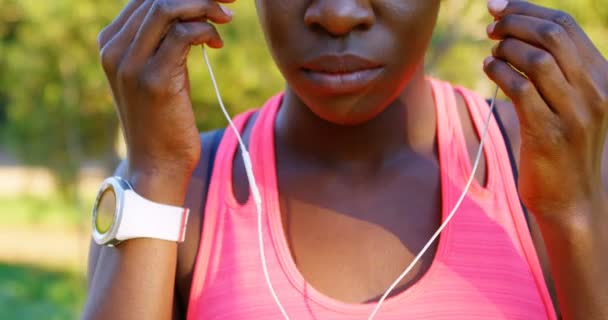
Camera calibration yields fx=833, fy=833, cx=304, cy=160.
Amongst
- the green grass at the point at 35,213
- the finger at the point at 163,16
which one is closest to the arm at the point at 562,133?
the finger at the point at 163,16

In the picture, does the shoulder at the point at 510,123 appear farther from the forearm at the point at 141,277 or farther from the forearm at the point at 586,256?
the forearm at the point at 141,277

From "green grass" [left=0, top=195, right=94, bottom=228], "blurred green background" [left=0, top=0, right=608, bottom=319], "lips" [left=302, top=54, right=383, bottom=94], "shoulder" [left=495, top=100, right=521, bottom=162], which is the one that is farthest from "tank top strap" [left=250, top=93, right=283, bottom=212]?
"green grass" [left=0, top=195, right=94, bottom=228]

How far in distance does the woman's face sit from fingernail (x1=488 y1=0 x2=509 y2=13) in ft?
0.50

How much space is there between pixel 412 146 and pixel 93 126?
6468mm

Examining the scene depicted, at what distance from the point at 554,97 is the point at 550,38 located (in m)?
0.11

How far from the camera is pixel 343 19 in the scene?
1.68 meters

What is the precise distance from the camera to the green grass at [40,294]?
9758mm

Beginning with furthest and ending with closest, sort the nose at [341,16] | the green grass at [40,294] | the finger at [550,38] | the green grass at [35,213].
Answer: the green grass at [35,213] < the green grass at [40,294] < the nose at [341,16] < the finger at [550,38]

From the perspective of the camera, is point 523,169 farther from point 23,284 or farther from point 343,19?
point 23,284

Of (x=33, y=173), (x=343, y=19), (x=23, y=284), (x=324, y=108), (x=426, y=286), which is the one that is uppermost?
(x=343, y=19)

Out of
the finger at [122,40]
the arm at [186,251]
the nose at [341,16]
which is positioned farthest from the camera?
the arm at [186,251]

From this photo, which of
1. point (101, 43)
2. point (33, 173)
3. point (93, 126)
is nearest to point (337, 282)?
point (101, 43)

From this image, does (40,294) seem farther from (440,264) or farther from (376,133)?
(440,264)

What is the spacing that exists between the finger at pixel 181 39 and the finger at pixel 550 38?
631 mm
